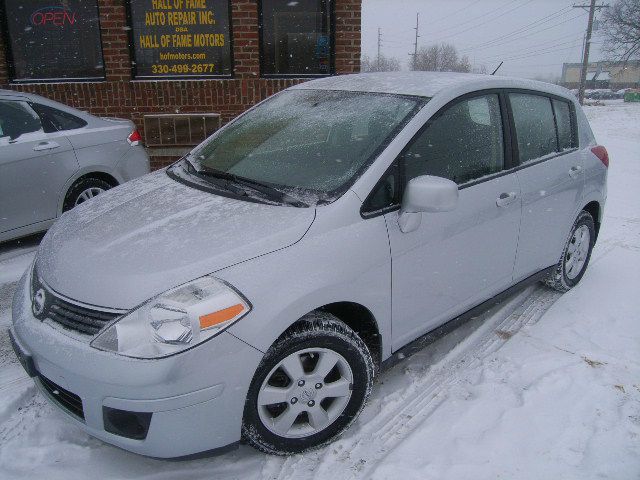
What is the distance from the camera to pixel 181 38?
7.61 meters

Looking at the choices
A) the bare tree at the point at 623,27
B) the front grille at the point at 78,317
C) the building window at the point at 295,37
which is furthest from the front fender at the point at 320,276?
the bare tree at the point at 623,27

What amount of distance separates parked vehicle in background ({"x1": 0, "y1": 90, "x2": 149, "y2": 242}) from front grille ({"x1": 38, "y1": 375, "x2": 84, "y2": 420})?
9.29 ft

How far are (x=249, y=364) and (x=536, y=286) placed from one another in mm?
3017

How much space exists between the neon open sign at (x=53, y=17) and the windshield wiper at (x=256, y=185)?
5.83 metres

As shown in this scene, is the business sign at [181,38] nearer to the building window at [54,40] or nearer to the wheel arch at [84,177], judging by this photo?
the building window at [54,40]

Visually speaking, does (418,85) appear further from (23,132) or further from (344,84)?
(23,132)

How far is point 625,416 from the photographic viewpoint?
2.67 meters

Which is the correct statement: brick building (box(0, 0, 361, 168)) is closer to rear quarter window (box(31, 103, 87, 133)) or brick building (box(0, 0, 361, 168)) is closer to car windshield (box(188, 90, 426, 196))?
rear quarter window (box(31, 103, 87, 133))

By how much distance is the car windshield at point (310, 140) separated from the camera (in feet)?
8.61

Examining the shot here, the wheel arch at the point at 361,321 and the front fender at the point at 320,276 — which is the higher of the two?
the front fender at the point at 320,276

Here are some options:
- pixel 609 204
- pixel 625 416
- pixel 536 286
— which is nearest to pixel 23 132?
pixel 536 286

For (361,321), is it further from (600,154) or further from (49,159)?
(49,159)

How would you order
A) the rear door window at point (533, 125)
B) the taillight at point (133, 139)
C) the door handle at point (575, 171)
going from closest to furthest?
the rear door window at point (533, 125)
the door handle at point (575, 171)
the taillight at point (133, 139)

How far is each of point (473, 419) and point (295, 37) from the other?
649cm
